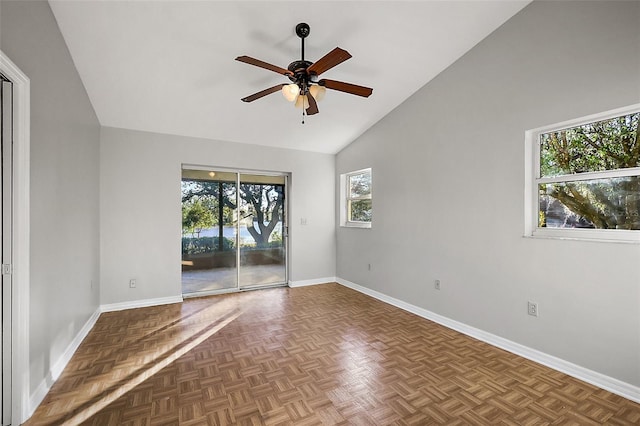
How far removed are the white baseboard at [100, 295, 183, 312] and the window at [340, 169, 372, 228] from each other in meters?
3.04

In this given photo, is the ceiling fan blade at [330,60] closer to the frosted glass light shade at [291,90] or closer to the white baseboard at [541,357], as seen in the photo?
the frosted glass light shade at [291,90]

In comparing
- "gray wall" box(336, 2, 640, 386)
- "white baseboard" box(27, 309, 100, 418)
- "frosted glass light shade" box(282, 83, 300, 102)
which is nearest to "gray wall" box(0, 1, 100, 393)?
"white baseboard" box(27, 309, 100, 418)

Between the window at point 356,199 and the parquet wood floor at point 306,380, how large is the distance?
1.95 meters

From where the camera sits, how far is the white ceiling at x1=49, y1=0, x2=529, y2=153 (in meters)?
2.50

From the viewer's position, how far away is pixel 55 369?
2.35 metres

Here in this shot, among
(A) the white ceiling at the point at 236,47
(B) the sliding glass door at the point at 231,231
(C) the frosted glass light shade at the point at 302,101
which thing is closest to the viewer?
(A) the white ceiling at the point at 236,47

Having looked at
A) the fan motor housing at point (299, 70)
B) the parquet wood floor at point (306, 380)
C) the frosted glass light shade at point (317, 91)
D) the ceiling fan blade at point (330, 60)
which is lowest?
the parquet wood floor at point (306, 380)

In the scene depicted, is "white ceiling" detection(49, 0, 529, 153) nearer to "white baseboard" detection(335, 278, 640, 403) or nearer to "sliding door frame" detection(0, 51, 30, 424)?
"sliding door frame" detection(0, 51, 30, 424)

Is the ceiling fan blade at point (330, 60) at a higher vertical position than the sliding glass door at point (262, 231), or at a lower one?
higher

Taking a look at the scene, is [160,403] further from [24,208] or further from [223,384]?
[24,208]

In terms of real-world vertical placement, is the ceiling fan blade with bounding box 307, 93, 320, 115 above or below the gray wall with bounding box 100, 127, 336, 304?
above

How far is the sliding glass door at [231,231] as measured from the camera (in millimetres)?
4652

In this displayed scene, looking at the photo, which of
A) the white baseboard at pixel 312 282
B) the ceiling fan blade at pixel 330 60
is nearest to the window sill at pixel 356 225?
the white baseboard at pixel 312 282

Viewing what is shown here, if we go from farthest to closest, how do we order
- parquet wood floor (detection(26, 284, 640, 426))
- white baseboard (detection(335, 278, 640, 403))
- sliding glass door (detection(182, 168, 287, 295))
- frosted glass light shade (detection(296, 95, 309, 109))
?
1. sliding glass door (detection(182, 168, 287, 295))
2. frosted glass light shade (detection(296, 95, 309, 109))
3. white baseboard (detection(335, 278, 640, 403))
4. parquet wood floor (detection(26, 284, 640, 426))
